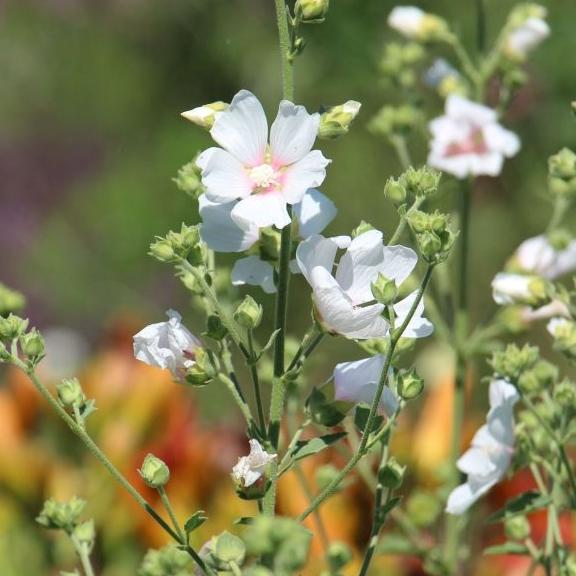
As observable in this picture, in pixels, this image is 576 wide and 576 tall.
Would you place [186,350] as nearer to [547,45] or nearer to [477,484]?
[477,484]

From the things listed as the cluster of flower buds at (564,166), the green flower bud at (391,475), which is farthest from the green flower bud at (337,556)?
the cluster of flower buds at (564,166)

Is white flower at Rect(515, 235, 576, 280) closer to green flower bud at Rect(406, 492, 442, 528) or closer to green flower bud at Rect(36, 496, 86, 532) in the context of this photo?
green flower bud at Rect(406, 492, 442, 528)

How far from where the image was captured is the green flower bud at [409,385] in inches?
21.7

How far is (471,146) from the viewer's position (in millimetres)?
926

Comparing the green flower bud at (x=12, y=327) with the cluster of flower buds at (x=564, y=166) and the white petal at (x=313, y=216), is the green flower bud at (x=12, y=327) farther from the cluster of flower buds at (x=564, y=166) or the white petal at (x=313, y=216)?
the cluster of flower buds at (x=564, y=166)

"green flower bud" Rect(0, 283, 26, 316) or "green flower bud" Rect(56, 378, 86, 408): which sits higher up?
"green flower bud" Rect(0, 283, 26, 316)

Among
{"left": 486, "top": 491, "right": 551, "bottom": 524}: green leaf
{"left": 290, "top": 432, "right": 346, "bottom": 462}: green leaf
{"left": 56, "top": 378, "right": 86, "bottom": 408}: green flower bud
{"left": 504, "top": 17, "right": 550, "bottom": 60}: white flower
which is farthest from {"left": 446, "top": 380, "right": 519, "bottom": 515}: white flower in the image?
{"left": 504, "top": 17, "right": 550, "bottom": 60}: white flower

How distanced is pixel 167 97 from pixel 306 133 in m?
1.93

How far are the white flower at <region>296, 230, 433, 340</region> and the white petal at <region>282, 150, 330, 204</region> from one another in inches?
0.9

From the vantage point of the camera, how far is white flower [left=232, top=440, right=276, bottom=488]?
547 mm

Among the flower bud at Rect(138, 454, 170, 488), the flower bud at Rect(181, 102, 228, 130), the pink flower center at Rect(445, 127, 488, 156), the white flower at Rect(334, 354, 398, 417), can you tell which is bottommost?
the pink flower center at Rect(445, 127, 488, 156)

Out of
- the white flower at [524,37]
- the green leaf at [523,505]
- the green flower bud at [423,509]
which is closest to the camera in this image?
the green leaf at [523,505]

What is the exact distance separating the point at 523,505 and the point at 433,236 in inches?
8.7

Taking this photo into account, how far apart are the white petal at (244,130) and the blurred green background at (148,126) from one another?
458mm
